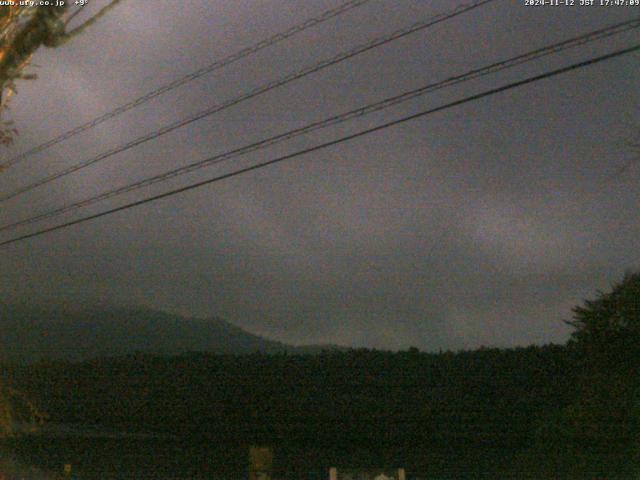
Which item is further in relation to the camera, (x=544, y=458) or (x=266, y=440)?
(x=266, y=440)

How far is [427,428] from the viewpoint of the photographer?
58.2 ft

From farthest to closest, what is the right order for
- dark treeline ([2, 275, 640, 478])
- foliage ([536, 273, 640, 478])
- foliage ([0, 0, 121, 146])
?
dark treeline ([2, 275, 640, 478]) → foliage ([536, 273, 640, 478]) → foliage ([0, 0, 121, 146])

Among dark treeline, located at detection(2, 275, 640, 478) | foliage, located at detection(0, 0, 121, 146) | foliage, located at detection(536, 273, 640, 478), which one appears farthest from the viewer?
dark treeline, located at detection(2, 275, 640, 478)

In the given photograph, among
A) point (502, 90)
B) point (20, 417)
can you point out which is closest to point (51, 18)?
point (502, 90)

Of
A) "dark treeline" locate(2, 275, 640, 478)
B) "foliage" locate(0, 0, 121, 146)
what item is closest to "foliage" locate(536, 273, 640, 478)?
"dark treeline" locate(2, 275, 640, 478)

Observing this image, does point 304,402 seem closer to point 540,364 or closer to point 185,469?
point 185,469

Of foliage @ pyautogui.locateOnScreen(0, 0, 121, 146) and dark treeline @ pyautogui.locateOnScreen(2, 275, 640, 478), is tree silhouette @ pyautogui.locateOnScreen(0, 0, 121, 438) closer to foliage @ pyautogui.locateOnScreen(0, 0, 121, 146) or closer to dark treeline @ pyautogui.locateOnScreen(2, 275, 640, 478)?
foliage @ pyautogui.locateOnScreen(0, 0, 121, 146)

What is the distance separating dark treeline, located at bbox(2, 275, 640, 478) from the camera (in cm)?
1216

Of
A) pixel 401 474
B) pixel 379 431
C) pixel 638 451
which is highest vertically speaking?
pixel 379 431

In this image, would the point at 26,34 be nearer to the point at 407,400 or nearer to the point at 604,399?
the point at 604,399

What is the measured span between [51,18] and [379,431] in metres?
14.1

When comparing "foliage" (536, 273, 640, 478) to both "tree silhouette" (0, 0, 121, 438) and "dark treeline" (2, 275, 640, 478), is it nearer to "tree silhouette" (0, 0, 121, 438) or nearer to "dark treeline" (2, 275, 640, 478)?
"dark treeline" (2, 275, 640, 478)

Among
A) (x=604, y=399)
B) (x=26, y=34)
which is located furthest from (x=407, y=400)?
(x=26, y=34)

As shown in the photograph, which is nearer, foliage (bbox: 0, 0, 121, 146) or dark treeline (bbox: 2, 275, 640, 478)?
foliage (bbox: 0, 0, 121, 146)
